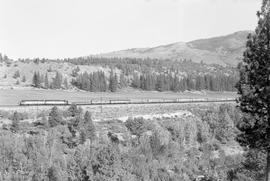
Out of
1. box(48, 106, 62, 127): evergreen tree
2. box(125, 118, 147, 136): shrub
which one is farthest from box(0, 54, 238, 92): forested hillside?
box(48, 106, 62, 127): evergreen tree

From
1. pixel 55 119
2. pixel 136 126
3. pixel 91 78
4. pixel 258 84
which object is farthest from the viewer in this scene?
pixel 91 78

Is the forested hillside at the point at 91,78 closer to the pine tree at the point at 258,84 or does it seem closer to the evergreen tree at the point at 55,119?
the evergreen tree at the point at 55,119

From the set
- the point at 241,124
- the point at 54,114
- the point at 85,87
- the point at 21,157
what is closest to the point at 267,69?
the point at 241,124

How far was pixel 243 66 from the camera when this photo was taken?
696 inches

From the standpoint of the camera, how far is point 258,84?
17.2m

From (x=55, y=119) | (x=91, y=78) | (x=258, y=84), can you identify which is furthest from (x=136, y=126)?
(x=91, y=78)

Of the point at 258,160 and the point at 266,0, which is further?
the point at 258,160

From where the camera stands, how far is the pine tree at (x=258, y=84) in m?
17.0

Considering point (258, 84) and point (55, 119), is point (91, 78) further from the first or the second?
point (258, 84)

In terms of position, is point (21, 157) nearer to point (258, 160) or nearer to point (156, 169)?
point (156, 169)

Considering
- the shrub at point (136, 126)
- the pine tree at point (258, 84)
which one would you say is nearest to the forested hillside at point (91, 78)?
the shrub at point (136, 126)

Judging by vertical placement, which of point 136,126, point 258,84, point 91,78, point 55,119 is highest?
point 258,84

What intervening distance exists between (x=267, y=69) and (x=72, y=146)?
2868 centimetres

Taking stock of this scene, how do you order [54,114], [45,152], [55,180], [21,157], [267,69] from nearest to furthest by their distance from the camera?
[267,69], [55,180], [21,157], [45,152], [54,114]
